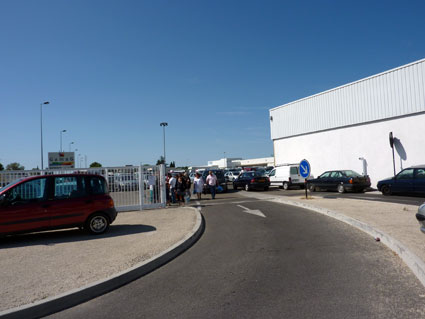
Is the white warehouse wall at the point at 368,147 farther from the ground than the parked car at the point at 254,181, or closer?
farther from the ground

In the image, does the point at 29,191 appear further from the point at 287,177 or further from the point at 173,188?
the point at 287,177

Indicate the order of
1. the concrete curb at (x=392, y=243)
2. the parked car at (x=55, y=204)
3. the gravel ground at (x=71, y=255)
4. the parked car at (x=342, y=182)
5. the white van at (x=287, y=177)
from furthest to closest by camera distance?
the white van at (x=287, y=177) < the parked car at (x=342, y=182) < the parked car at (x=55, y=204) < the concrete curb at (x=392, y=243) < the gravel ground at (x=71, y=255)

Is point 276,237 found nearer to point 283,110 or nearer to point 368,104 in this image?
point 368,104

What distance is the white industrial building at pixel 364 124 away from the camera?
2056 cm

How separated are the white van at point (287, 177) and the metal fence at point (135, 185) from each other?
11.8 m

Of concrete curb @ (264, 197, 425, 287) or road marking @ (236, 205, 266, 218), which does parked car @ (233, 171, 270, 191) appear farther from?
concrete curb @ (264, 197, 425, 287)

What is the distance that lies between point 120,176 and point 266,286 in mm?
10955

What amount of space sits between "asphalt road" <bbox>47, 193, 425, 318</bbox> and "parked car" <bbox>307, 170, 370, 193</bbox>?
12.8 m

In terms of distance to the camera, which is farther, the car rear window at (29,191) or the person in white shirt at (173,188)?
the person in white shirt at (173,188)

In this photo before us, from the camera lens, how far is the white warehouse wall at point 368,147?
20602 millimetres

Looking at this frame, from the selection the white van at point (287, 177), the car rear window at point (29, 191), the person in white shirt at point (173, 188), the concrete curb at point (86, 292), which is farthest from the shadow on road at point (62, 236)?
the white van at point (287, 177)

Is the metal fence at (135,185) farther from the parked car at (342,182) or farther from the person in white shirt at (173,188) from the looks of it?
the parked car at (342,182)

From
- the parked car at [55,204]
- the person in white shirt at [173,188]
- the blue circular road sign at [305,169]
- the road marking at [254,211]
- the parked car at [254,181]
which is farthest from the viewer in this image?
the parked car at [254,181]

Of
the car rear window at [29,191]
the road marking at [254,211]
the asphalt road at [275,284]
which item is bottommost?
the asphalt road at [275,284]
